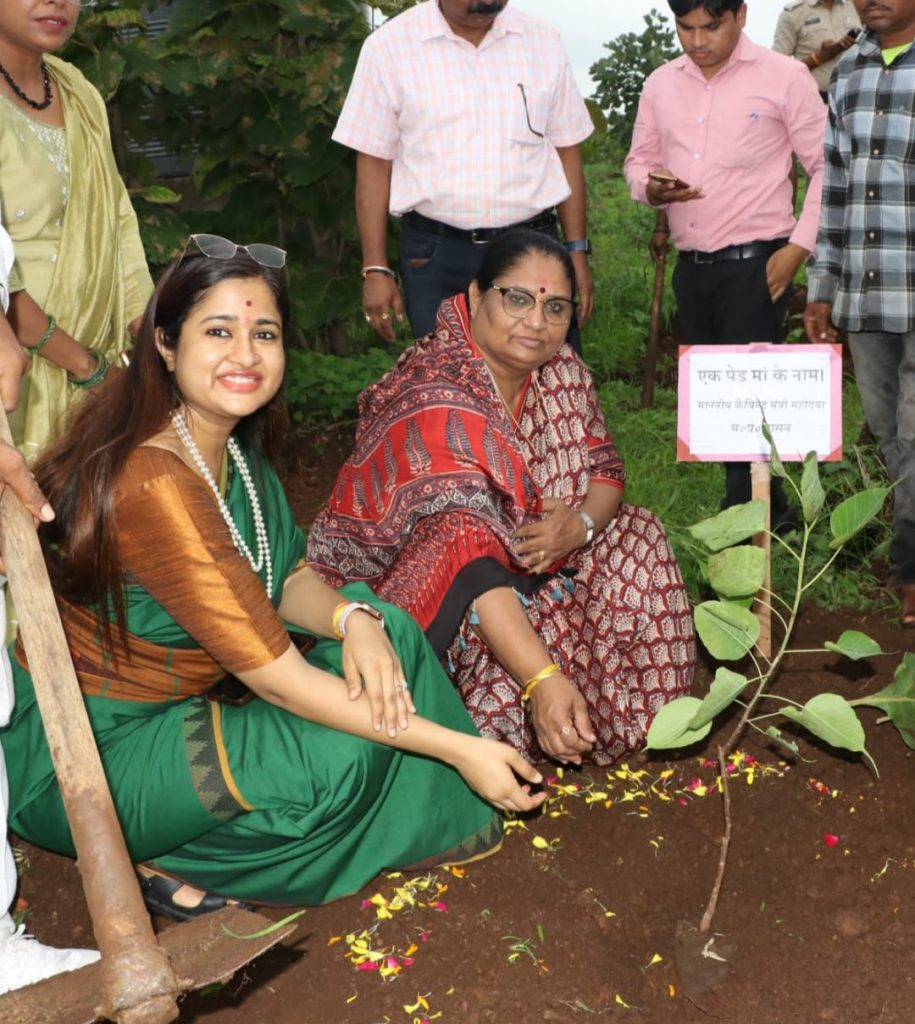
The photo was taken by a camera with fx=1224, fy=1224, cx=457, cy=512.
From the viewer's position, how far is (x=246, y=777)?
6.87 feet

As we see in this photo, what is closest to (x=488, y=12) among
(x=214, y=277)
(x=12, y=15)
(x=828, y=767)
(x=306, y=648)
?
(x=12, y=15)

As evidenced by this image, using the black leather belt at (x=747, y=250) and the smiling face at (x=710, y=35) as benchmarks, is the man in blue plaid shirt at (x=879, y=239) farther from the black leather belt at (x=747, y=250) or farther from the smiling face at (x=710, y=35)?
the smiling face at (x=710, y=35)

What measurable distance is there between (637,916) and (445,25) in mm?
2430

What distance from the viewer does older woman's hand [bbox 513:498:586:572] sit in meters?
2.69

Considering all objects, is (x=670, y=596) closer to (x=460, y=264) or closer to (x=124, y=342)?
(x=460, y=264)

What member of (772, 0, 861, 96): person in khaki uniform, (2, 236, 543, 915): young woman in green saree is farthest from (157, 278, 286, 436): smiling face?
(772, 0, 861, 96): person in khaki uniform

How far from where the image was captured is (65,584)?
2059 mm

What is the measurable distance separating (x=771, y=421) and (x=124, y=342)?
1543 mm

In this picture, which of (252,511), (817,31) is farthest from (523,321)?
(817,31)

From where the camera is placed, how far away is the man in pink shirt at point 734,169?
139 inches

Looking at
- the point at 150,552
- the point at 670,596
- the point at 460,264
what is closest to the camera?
the point at 150,552

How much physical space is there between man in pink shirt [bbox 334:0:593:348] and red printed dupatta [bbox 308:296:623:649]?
2.27 ft

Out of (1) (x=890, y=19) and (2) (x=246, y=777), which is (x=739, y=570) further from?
(1) (x=890, y=19)

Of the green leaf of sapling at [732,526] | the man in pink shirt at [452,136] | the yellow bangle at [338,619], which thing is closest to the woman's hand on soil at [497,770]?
the yellow bangle at [338,619]
